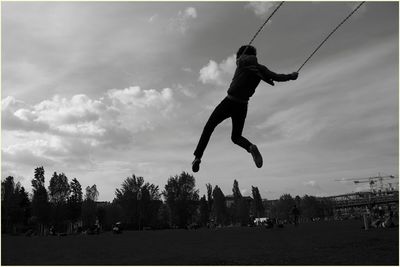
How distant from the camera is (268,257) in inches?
641

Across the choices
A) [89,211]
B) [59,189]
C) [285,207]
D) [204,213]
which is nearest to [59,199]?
[59,189]

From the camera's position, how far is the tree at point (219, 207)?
423 feet

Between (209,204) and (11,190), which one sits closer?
(11,190)

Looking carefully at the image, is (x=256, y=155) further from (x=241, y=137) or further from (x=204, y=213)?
(x=204, y=213)

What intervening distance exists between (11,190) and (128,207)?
1006 inches

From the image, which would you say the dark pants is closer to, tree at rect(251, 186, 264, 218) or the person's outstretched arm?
the person's outstretched arm

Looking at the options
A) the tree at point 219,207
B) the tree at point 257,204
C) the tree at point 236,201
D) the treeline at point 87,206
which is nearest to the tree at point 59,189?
the treeline at point 87,206

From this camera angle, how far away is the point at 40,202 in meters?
84.3

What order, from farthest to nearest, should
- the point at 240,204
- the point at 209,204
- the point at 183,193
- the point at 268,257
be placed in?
the point at 240,204, the point at 209,204, the point at 183,193, the point at 268,257

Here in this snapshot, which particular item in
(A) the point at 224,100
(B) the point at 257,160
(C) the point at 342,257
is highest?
(A) the point at 224,100

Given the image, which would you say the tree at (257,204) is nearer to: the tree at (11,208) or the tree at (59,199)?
the tree at (59,199)

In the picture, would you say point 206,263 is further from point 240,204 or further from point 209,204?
point 240,204

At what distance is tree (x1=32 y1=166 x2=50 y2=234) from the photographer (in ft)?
274

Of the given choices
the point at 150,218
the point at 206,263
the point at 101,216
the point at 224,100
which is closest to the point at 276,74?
the point at 224,100
